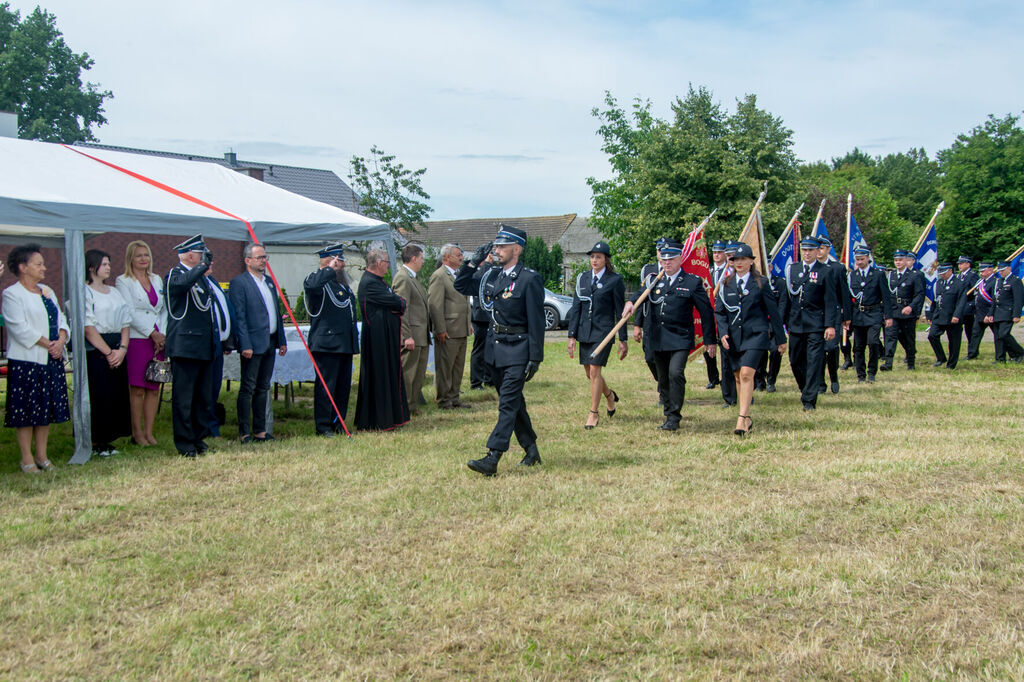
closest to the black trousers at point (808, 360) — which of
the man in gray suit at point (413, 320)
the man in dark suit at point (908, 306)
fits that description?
the man in gray suit at point (413, 320)

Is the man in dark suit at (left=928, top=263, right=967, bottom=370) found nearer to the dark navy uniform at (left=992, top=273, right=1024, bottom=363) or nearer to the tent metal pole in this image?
the dark navy uniform at (left=992, top=273, right=1024, bottom=363)

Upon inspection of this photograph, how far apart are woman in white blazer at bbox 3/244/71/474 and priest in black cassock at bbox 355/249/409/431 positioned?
2.77 meters

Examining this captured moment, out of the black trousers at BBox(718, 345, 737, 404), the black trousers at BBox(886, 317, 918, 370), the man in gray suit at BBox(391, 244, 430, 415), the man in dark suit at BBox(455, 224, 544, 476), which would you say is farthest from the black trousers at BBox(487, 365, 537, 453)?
the black trousers at BBox(886, 317, 918, 370)

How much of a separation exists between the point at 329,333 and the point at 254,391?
0.90 meters

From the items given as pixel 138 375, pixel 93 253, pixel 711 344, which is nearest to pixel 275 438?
pixel 138 375

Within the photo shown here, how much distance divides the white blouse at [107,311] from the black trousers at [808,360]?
728 cm

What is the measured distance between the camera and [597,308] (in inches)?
335

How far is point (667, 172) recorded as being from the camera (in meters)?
27.8

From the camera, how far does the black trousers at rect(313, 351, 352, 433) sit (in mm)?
8328

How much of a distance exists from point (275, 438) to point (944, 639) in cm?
631

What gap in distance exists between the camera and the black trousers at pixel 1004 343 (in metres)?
15.0

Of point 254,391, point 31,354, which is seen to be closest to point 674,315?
point 254,391

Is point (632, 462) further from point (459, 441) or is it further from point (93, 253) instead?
point (93, 253)

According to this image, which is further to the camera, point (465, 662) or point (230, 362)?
point (230, 362)
